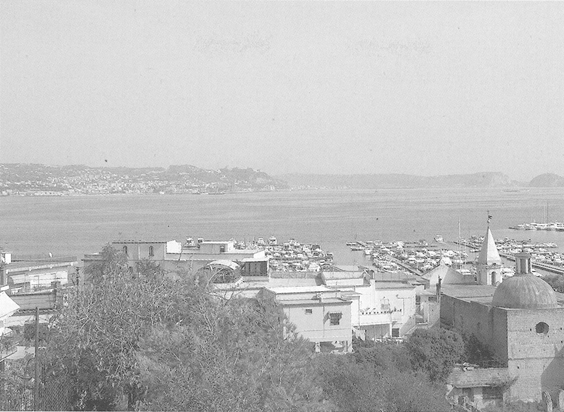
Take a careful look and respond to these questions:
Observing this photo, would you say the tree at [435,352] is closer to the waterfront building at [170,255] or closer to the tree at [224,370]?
the waterfront building at [170,255]

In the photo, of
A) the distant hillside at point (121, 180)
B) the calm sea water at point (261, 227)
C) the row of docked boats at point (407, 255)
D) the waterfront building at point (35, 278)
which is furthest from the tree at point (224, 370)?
the distant hillside at point (121, 180)

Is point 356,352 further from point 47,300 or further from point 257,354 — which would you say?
point 257,354

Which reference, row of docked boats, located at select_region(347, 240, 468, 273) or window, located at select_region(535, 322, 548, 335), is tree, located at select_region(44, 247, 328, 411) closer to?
window, located at select_region(535, 322, 548, 335)

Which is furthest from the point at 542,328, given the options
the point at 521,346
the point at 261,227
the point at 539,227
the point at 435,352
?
the point at 539,227

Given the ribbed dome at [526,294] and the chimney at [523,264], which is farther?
the chimney at [523,264]

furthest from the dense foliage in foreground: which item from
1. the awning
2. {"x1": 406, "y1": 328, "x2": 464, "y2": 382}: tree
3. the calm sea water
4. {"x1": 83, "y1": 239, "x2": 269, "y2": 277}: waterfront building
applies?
the calm sea water

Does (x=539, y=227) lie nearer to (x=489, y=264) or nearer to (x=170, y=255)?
(x=489, y=264)

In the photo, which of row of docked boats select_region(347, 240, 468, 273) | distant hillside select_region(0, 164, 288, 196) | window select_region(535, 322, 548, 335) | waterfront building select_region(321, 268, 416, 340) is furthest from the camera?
distant hillside select_region(0, 164, 288, 196)
